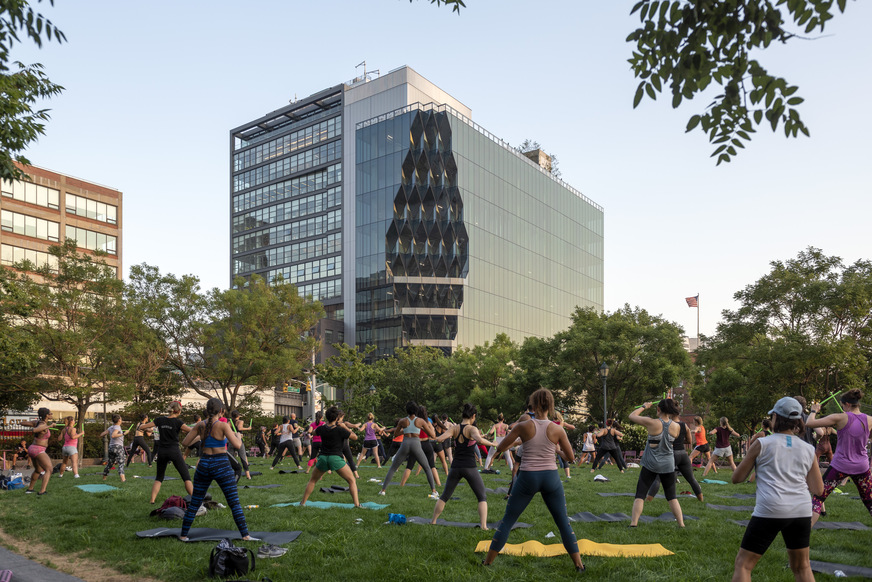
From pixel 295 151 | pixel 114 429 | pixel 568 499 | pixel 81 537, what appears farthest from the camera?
pixel 295 151

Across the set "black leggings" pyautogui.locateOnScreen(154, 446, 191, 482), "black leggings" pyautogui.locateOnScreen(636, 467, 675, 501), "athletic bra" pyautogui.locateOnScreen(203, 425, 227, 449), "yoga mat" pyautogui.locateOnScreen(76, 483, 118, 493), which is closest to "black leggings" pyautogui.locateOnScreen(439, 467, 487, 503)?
"black leggings" pyautogui.locateOnScreen(636, 467, 675, 501)

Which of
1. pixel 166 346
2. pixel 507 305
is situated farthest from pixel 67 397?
pixel 507 305

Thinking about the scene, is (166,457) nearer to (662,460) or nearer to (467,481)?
(467,481)

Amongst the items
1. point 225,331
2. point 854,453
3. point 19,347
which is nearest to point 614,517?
point 854,453

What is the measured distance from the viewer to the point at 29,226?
6656 cm

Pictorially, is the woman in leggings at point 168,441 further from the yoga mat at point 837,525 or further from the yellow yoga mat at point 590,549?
the yoga mat at point 837,525

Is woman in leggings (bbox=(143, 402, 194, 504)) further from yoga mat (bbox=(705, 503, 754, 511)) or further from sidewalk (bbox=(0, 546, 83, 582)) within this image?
yoga mat (bbox=(705, 503, 754, 511))

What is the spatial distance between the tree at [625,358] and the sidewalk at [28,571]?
38.5 meters

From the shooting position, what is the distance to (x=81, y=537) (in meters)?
9.22

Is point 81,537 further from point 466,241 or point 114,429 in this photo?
point 466,241

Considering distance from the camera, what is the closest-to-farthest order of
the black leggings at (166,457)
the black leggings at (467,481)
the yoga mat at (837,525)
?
the black leggings at (467,481) < the yoga mat at (837,525) < the black leggings at (166,457)

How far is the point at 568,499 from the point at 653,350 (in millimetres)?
32380

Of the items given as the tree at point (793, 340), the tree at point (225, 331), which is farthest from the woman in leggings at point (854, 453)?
the tree at point (225, 331)

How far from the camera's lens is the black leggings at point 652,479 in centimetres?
978
